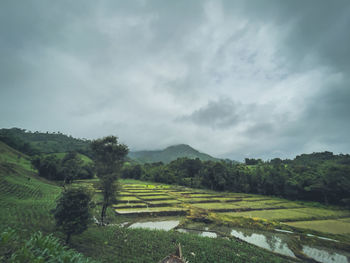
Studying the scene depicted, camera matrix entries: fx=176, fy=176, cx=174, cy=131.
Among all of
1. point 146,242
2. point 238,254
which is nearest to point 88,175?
point 146,242

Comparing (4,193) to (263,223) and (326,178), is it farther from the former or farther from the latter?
(326,178)

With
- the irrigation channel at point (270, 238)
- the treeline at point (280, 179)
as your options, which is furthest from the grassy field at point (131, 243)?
the treeline at point (280, 179)

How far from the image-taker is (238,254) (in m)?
17.5

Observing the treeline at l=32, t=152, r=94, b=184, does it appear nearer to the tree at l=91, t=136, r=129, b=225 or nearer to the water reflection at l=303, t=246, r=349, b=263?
the tree at l=91, t=136, r=129, b=225

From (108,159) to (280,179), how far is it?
57.0 meters

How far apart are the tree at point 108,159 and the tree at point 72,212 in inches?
299

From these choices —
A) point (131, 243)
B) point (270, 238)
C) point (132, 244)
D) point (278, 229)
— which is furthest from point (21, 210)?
point (278, 229)

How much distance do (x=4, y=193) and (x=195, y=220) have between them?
3033 centimetres

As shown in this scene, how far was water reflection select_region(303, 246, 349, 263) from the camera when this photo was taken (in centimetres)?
1854

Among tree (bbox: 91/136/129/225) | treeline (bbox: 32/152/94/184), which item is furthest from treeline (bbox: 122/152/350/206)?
treeline (bbox: 32/152/94/184)

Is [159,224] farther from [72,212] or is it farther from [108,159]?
[72,212]

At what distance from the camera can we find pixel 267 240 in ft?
76.4

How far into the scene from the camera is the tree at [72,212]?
629 inches

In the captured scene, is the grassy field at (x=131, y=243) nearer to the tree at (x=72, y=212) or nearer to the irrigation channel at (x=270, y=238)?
the tree at (x=72, y=212)
